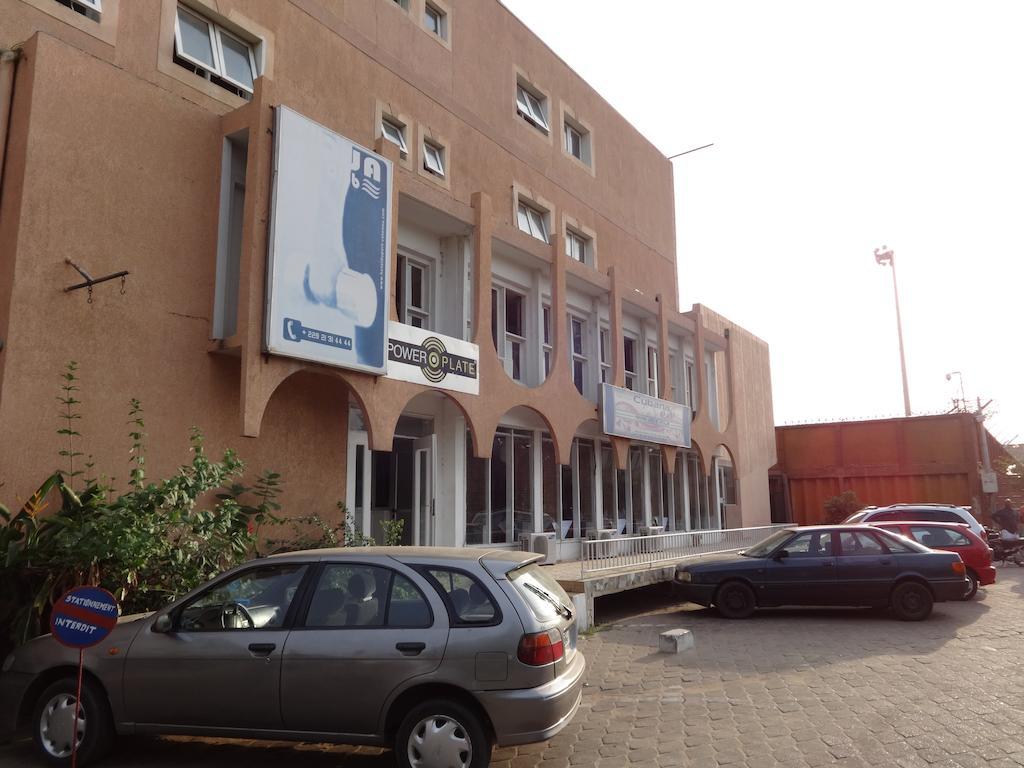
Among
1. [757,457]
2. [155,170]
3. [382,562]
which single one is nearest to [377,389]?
[155,170]

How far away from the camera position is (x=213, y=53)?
11.1m

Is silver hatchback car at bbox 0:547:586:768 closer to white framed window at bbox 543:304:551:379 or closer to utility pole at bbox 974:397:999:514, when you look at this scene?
white framed window at bbox 543:304:551:379

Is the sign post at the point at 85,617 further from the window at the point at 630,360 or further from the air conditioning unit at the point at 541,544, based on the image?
the window at the point at 630,360

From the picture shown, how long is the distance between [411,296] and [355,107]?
132 inches

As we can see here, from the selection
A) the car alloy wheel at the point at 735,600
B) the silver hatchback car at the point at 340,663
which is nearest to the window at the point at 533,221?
the car alloy wheel at the point at 735,600

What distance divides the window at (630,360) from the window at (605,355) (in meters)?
0.94

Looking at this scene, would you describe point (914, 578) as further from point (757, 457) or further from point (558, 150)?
point (757, 457)

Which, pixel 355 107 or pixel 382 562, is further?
pixel 355 107

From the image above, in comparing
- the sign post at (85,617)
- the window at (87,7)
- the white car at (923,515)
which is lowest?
the sign post at (85,617)

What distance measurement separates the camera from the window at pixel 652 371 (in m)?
21.1

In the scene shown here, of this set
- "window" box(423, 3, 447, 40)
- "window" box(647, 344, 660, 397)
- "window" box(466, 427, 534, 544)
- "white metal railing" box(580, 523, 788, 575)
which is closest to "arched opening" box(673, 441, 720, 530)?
"window" box(647, 344, 660, 397)

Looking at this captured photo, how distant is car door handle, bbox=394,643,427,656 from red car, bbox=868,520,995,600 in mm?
10681

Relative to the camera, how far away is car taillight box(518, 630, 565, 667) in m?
4.98

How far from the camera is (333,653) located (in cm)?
514
